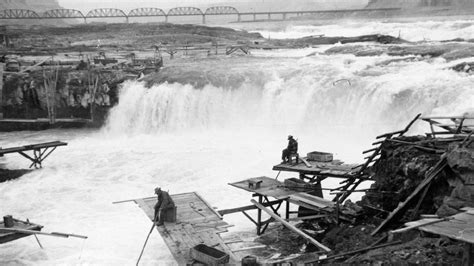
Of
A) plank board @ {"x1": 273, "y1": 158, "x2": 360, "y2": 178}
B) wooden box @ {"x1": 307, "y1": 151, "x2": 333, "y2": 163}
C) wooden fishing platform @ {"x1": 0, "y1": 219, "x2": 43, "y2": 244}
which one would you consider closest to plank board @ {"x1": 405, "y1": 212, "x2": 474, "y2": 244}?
plank board @ {"x1": 273, "y1": 158, "x2": 360, "y2": 178}

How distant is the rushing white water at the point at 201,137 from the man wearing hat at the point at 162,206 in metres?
1.64

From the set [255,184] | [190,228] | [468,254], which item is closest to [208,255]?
[190,228]

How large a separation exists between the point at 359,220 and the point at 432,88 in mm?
14013

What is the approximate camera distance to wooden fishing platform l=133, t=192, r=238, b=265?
40.4 ft

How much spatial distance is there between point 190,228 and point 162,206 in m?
0.97

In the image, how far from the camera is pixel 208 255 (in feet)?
37.4

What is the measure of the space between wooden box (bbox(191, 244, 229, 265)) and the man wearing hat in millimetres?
2319

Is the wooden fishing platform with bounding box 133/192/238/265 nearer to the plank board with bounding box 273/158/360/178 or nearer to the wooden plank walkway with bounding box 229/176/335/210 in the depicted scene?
the wooden plank walkway with bounding box 229/176/335/210

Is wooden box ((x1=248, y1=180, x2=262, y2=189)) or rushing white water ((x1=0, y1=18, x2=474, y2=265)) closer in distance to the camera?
wooden box ((x1=248, y1=180, x2=262, y2=189))

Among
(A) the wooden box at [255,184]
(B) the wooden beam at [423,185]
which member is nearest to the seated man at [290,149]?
(A) the wooden box at [255,184]

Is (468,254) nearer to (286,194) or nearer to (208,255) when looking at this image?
(208,255)

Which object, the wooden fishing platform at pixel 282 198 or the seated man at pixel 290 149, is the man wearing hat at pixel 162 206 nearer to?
the wooden fishing platform at pixel 282 198

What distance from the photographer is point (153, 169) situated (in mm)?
24078

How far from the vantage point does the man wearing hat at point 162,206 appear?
13.7 metres
